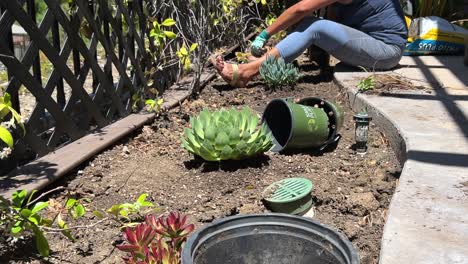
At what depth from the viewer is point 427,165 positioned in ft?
7.60

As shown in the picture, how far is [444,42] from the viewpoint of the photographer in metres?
5.08

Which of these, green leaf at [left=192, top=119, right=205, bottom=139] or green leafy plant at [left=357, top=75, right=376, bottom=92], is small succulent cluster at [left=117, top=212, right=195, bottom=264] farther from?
green leafy plant at [left=357, top=75, right=376, bottom=92]

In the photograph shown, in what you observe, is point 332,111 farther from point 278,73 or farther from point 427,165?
point 278,73

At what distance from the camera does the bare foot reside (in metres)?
4.13

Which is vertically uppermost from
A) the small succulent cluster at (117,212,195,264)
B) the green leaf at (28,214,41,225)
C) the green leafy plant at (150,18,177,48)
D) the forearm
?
the green leafy plant at (150,18,177,48)

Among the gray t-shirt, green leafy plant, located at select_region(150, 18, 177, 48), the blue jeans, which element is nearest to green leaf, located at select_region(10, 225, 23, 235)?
green leafy plant, located at select_region(150, 18, 177, 48)

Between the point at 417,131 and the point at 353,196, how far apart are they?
620 millimetres

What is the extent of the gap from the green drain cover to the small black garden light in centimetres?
64

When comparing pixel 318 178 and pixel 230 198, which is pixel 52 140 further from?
pixel 318 178

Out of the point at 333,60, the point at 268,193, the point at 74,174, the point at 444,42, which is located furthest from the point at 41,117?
the point at 444,42

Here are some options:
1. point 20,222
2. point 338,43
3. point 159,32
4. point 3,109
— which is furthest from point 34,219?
point 338,43

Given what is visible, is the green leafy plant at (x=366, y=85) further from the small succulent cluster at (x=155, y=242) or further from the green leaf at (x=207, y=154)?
the small succulent cluster at (x=155, y=242)

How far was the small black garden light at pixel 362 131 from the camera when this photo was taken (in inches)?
112

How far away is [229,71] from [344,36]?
854 mm
